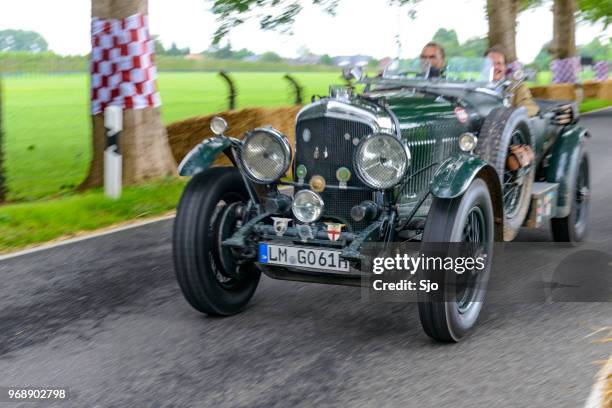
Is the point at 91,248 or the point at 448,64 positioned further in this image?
the point at 91,248

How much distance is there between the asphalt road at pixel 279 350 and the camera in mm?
4090

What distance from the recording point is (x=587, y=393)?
402cm

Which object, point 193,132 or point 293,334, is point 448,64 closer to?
point 293,334

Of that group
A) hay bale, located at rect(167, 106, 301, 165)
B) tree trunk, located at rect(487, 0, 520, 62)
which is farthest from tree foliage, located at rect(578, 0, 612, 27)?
hay bale, located at rect(167, 106, 301, 165)

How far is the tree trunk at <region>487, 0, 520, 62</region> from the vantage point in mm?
19875

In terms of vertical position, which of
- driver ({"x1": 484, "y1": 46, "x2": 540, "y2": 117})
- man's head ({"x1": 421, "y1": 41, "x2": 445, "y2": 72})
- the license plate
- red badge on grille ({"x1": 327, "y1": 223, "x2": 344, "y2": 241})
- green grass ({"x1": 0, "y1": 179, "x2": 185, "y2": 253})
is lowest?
green grass ({"x1": 0, "y1": 179, "x2": 185, "y2": 253})

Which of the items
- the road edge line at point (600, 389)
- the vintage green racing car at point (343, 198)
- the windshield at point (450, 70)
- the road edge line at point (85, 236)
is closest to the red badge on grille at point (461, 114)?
the vintage green racing car at point (343, 198)

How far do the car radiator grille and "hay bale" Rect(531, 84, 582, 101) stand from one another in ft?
68.4

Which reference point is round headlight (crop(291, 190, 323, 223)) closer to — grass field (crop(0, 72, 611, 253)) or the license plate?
the license plate

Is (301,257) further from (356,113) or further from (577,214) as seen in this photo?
(577,214)

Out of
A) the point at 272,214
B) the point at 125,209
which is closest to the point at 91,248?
the point at 125,209

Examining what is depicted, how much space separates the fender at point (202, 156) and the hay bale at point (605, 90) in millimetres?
30263

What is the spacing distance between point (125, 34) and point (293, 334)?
6465 millimetres

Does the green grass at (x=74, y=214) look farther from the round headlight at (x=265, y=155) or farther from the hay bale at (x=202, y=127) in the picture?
the round headlight at (x=265, y=155)
